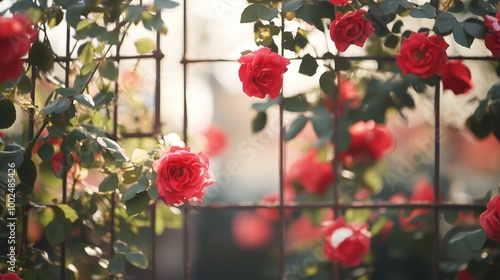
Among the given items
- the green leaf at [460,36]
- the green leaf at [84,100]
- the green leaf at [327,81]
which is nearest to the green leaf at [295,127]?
the green leaf at [327,81]

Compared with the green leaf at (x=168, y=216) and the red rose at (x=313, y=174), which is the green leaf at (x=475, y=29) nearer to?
the red rose at (x=313, y=174)

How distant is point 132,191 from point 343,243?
2.42 ft

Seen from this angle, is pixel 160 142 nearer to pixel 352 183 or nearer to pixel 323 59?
pixel 323 59

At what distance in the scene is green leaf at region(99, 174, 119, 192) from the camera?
1.57 m

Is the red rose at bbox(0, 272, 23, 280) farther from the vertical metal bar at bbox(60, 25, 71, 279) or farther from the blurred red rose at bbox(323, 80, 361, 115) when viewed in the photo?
the blurred red rose at bbox(323, 80, 361, 115)

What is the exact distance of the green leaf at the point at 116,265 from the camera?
1642 mm

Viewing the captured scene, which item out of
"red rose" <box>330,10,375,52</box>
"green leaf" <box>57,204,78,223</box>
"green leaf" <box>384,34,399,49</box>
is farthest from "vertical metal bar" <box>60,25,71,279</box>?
"green leaf" <box>384,34,399,49</box>

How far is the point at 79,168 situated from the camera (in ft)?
5.74

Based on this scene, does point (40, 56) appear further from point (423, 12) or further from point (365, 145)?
point (365, 145)

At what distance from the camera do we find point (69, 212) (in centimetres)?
171

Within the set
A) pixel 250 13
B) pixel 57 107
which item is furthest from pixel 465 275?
pixel 57 107

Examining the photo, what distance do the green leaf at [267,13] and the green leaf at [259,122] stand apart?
0.50 m

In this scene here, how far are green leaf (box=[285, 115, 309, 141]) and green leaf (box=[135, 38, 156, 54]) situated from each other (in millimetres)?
487

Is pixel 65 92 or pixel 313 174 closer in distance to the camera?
pixel 65 92
